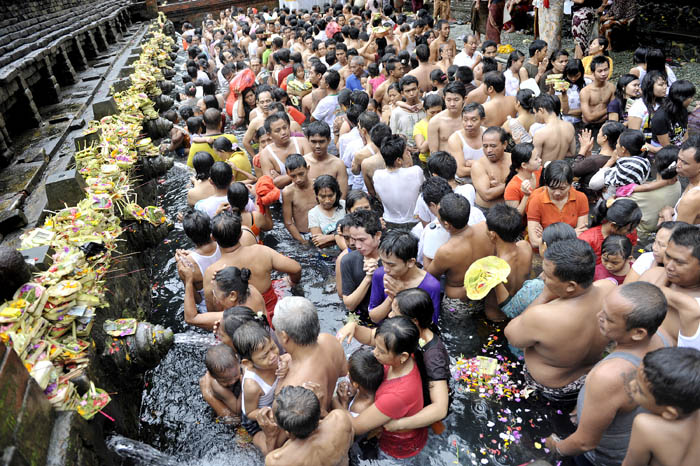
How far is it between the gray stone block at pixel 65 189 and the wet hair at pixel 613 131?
582cm

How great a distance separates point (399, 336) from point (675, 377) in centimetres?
128

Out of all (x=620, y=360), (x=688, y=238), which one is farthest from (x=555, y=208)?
(x=620, y=360)

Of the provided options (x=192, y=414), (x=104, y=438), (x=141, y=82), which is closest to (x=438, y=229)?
(x=192, y=414)

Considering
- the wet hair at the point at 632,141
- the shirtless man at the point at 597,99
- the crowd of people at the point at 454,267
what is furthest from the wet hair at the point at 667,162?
the shirtless man at the point at 597,99

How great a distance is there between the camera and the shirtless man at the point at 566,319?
9.26 feet

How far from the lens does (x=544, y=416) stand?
3.38 meters

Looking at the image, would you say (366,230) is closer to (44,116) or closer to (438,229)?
(438,229)

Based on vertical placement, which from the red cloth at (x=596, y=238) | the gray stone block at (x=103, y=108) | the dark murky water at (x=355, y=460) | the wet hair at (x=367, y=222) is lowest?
the dark murky water at (x=355, y=460)

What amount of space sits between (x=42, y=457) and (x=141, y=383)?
1868 mm

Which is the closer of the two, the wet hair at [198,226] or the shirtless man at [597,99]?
the wet hair at [198,226]

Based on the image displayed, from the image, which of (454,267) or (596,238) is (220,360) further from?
(596,238)

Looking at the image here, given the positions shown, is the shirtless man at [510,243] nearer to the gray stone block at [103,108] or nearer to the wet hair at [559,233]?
the wet hair at [559,233]

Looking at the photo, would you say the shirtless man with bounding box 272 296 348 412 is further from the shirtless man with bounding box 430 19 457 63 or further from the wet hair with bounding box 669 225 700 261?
the shirtless man with bounding box 430 19 457 63

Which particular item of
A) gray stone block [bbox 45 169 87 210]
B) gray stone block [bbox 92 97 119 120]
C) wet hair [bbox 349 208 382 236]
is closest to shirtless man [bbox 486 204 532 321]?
wet hair [bbox 349 208 382 236]
